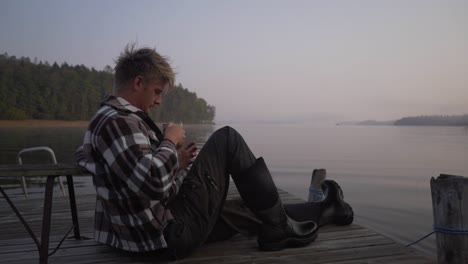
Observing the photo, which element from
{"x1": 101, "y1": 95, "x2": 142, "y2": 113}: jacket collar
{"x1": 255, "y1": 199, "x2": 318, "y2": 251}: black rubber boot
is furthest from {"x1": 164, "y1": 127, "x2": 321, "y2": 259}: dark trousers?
{"x1": 101, "y1": 95, "x2": 142, "y2": 113}: jacket collar

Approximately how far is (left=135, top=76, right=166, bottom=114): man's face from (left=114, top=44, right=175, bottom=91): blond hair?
3 cm

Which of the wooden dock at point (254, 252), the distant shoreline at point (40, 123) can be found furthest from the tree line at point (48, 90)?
the wooden dock at point (254, 252)

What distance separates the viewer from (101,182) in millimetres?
2287

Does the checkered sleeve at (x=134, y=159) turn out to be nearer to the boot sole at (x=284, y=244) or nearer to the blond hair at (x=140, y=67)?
the blond hair at (x=140, y=67)

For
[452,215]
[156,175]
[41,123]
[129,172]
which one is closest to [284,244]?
[452,215]

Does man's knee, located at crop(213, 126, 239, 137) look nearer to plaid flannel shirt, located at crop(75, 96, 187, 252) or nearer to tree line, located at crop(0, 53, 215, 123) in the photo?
plaid flannel shirt, located at crop(75, 96, 187, 252)

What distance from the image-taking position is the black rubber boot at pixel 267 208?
2.72 m

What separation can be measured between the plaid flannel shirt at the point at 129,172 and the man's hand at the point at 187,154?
195 millimetres

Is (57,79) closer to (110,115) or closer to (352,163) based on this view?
(352,163)

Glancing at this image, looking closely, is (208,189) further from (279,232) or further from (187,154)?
(279,232)

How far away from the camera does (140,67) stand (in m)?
2.39

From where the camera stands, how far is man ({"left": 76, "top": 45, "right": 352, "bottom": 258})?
2.15m

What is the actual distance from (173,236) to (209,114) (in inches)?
5994

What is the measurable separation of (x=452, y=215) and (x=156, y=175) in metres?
1.98
